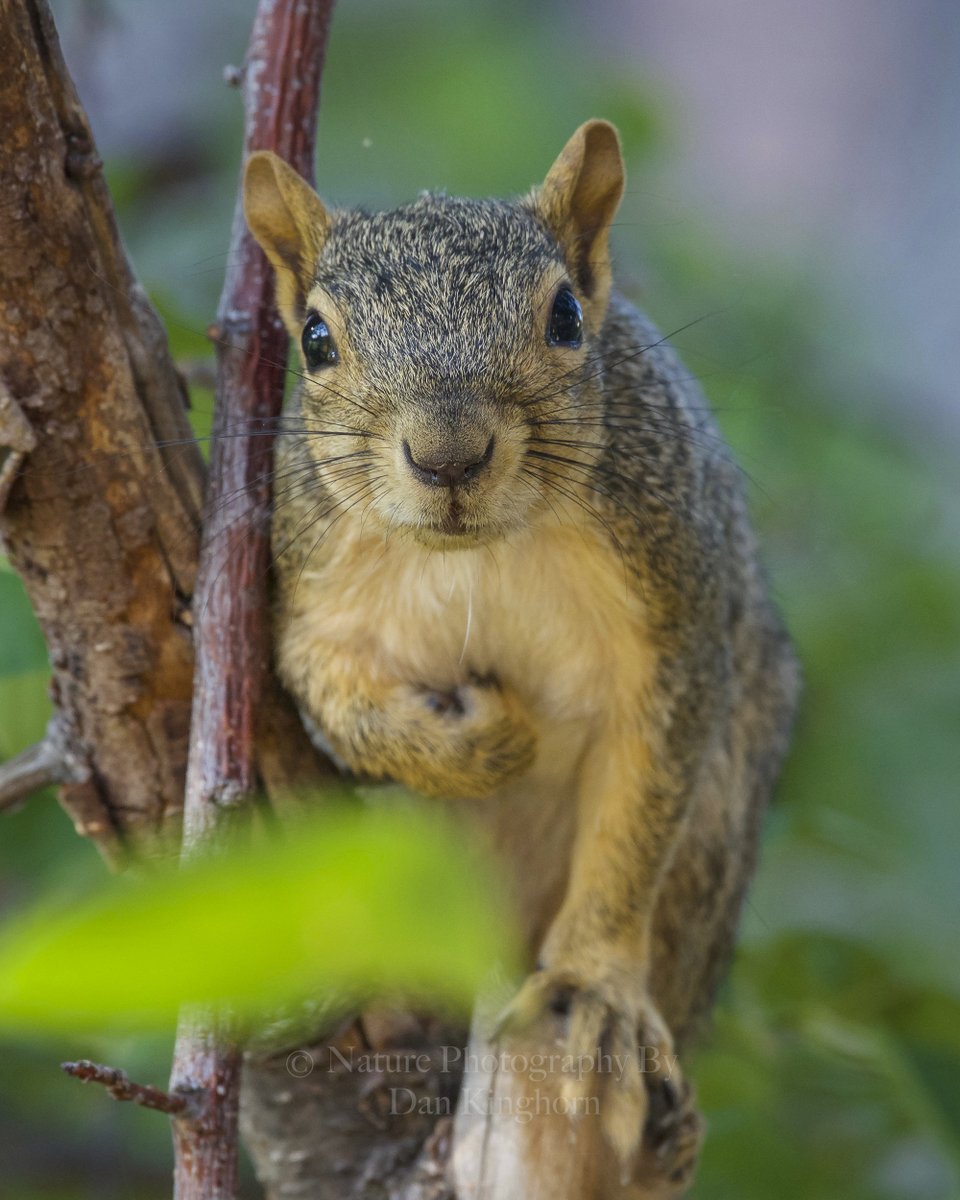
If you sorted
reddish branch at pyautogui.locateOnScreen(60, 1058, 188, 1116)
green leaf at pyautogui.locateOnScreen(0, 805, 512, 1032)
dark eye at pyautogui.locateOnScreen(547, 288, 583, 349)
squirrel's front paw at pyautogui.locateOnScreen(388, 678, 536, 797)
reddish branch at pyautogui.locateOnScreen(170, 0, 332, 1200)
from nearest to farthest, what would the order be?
green leaf at pyautogui.locateOnScreen(0, 805, 512, 1032), reddish branch at pyautogui.locateOnScreen(60, 1058, 188, 1116), reddish branch at pyautogui.locateOnScreen(170, 0, 332, 1200), dark eye at pyautogui.locateOnScreen(547, 288, 583, 349), squirrel's front paw at pyautogui.locateOnScreen(388, 678, 536, 797)

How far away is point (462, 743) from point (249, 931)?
1.20m

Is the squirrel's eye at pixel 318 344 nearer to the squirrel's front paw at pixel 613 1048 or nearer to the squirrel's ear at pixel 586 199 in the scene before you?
the squirrel's ear at pixel 586 199

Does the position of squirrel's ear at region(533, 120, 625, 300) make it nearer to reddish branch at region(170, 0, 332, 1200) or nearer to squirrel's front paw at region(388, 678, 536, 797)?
reddish branch at region(170, 0, 332, 1200)

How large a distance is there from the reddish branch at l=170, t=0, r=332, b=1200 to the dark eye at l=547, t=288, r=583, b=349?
1.06 ft

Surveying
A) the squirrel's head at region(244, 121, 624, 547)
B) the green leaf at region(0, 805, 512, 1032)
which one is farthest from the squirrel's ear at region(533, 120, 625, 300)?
the green leaf at region(0, 805, 512, 1032)

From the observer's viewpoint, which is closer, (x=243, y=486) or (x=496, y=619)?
(x=243, y=486)

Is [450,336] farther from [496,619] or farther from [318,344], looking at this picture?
[496,619]

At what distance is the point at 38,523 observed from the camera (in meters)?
1.30

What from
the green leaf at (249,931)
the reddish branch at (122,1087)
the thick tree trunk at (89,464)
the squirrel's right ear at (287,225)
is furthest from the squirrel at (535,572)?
the green leaf at (249,931)

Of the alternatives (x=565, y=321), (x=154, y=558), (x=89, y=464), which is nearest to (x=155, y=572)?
(x=154, y=558)

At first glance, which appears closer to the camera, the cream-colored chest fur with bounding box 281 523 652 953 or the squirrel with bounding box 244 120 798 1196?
the squirrel with bounding box 244 120 798 1196

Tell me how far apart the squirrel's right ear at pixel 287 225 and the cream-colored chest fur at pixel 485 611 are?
284mm

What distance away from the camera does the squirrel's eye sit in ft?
4.72

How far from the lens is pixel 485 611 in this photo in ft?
5.30
